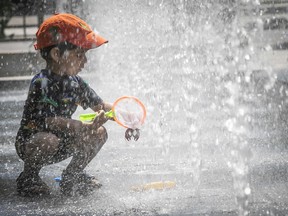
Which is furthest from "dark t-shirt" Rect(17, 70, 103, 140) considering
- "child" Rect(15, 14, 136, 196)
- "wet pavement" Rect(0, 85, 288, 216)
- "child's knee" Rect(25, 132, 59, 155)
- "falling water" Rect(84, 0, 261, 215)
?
"falling water" Rect(84, 0, 261, 215)

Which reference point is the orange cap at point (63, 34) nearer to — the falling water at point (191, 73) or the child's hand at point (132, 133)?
the child's hand at point (132, 133)

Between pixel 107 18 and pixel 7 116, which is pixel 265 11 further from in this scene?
pixel 7 116

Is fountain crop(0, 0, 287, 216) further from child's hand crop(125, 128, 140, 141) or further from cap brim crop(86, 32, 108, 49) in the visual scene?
cap brim crop(86, 32, 108, 49)

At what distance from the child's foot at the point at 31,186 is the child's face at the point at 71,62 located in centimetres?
73

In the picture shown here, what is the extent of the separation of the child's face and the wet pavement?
2.71 feet

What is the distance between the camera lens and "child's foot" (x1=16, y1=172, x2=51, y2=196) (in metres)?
4.27

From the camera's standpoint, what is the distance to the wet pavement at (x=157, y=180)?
3891 millimetres

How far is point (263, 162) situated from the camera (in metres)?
5.05

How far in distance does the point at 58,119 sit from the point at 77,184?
0.52 m

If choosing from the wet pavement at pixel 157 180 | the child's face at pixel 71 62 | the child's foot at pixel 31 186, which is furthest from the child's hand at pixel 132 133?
the child's foot at pixel 31 186

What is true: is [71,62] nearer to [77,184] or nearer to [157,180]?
[77,184]

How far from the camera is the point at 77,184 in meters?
4.39

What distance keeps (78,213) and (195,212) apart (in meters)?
0.69

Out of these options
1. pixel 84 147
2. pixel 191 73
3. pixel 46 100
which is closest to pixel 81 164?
pixel 84 147
